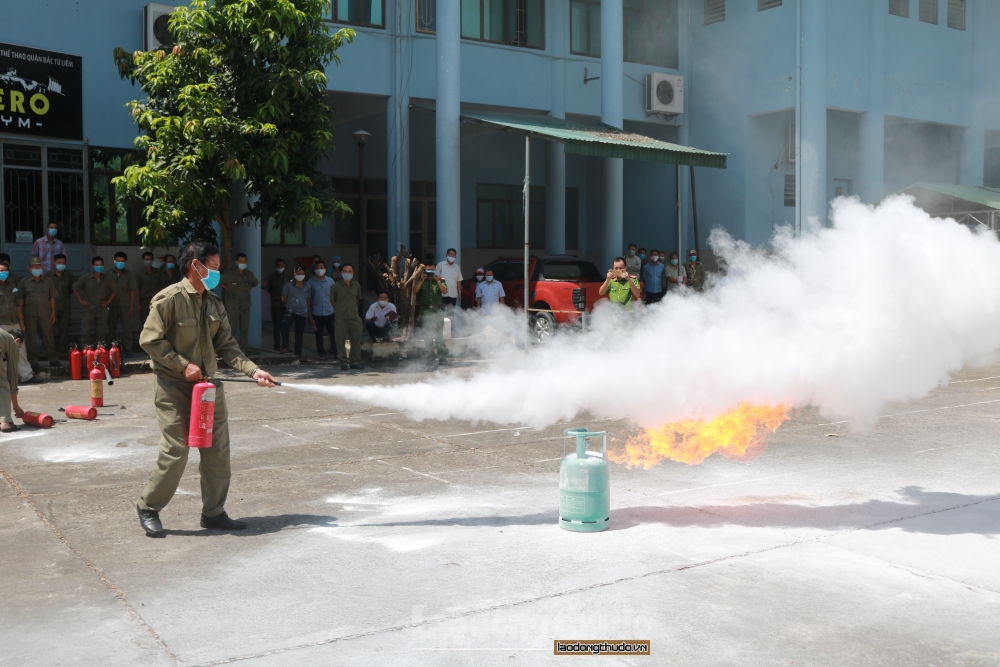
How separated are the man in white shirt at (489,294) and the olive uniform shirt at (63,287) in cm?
760

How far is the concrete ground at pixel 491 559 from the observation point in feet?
14.7

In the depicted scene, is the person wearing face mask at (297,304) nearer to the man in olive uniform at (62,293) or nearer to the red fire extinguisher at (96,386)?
the man in olive uniform at (62,293)

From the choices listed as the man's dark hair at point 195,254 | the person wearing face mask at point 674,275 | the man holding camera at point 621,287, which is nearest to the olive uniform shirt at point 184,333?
the man's dark hair at point 195,254

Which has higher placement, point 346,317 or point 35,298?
point 35,298

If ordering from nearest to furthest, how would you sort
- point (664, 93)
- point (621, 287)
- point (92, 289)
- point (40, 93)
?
point (621, 287)
point (92, 289)
point (40, 93)
point (664, 93)

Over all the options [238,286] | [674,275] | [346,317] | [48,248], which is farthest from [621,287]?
[48,248]

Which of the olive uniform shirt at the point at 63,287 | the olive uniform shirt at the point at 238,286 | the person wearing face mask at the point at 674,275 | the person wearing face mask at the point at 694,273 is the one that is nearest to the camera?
the olive uniform shirt at the point at 63,287

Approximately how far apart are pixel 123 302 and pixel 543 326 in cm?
795

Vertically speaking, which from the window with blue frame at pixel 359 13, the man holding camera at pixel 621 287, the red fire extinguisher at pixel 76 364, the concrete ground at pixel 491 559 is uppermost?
the window with blue frame at pixel 359 13

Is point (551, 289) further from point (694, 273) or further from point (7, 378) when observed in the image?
point (7, 378)

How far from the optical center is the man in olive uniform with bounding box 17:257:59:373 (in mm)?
14938

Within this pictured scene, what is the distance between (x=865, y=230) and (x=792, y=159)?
19.5 meters

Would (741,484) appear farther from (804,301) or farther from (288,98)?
(288,98)

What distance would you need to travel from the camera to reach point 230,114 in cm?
1522
